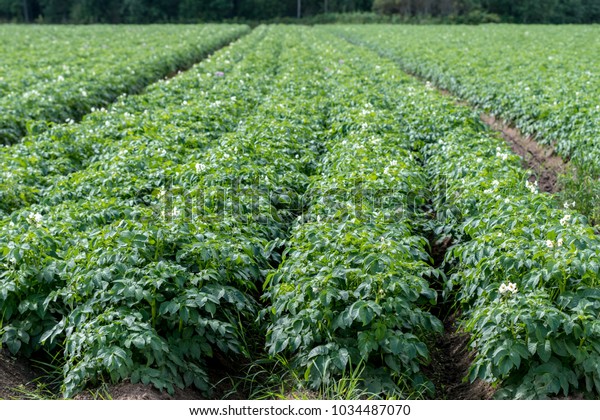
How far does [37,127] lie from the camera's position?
35.6 ft

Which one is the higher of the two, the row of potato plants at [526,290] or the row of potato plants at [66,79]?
the row of potato plants at [526,290]

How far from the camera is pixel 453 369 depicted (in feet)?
17.2

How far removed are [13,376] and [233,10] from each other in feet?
217

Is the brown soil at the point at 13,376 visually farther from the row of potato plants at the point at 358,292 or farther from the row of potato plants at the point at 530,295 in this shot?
the row of potato plants at the point at 530,295

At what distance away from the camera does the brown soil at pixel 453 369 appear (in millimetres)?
4816

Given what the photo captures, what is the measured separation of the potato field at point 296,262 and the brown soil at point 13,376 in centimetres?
8

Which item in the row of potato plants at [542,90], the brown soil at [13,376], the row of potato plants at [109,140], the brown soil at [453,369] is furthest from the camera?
the row of potato plants at [542,90]

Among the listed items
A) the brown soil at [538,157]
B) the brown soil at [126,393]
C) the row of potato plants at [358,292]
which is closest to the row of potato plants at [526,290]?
the row of potato plants at [358,292]

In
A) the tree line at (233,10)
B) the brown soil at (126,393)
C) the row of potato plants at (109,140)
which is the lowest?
the tree line at (233,10)

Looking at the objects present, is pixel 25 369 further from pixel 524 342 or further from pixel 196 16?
pixel 196 16

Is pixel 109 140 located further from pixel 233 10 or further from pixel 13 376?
pixel 233 10

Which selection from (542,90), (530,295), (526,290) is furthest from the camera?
(542,90)

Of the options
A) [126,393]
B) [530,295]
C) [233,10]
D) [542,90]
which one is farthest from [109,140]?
[233,10]

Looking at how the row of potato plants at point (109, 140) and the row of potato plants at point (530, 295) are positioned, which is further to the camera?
the row of potato plants at point (109, 140)
